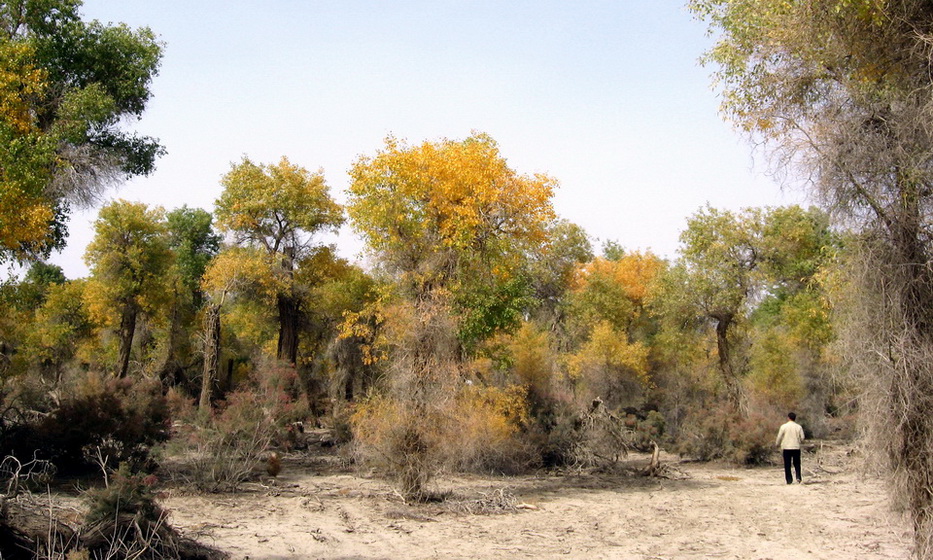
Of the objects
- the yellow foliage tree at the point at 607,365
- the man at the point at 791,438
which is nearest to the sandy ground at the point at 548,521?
the man at the point at 791,438

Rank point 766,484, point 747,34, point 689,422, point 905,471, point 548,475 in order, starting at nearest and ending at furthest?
point 905,471 < point 747,34 < point 766,484 < point 548,475 < point 689,422

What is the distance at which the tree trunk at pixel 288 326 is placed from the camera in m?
25.6

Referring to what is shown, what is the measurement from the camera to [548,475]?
60.7 feet

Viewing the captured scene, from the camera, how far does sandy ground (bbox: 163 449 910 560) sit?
30.7 feet

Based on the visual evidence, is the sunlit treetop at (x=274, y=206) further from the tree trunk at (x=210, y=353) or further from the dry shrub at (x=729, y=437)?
the dry shrub at (x=729, y=437)

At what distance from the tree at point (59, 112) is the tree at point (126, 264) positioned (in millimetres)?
13365

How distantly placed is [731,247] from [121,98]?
1964cm

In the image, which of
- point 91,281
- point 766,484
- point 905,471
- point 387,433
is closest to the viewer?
point 905,471

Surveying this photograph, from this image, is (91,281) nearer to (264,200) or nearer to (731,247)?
(264,200)

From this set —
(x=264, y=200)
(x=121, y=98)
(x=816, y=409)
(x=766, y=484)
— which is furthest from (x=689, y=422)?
(x=121, y=98)

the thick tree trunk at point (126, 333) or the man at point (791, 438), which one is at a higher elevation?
the thick tree trunk at point (126, 333)

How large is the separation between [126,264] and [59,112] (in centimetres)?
1636

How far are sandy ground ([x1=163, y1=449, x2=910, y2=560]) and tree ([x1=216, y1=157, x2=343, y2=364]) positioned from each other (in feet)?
32.0

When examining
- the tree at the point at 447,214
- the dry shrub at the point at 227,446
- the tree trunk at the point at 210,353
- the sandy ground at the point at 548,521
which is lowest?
the sandy ground at the point at 548,521
